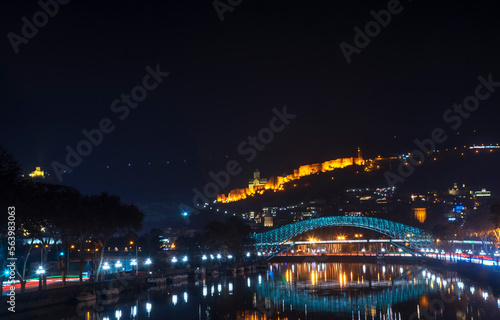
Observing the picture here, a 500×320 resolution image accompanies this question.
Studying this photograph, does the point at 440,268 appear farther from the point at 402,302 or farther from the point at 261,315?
the point at 261,315

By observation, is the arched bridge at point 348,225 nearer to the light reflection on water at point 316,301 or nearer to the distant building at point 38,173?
the light reflection on water at point 316,301

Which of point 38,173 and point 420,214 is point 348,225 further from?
point 38,173

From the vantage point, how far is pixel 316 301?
152 feet

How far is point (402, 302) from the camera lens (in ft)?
144

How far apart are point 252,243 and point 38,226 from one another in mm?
76015

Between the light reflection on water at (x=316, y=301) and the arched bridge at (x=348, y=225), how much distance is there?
5037 cm

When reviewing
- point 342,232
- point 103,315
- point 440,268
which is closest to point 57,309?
point 103,315

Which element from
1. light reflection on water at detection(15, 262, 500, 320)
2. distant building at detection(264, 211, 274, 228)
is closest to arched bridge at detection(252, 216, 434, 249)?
light reflection on water at detection(15, 262, 500, 320)

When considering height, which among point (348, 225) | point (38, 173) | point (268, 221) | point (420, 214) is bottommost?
point (348, 225)

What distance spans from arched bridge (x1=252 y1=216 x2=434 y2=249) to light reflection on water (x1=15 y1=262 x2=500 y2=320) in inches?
1983

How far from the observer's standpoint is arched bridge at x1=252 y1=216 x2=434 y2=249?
11356 centimetres

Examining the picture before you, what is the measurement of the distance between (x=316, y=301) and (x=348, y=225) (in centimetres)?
7667

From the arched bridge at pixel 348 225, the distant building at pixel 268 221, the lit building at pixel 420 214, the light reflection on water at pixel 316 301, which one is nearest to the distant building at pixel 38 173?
the arched bridge at pixel 348 225

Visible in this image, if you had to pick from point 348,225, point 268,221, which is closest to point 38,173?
point 348,225
